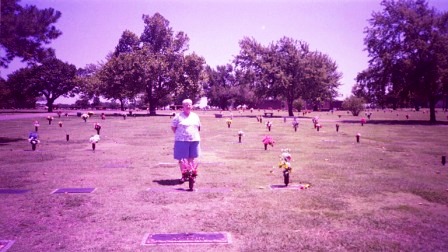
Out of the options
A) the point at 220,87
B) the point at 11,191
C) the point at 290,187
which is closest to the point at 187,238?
the point at 290,187

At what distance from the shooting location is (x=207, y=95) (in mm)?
134750

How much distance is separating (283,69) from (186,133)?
57.4m

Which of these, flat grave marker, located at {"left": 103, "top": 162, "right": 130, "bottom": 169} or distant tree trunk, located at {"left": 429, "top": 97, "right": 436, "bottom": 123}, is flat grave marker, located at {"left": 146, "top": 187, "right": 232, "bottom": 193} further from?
distant tree trunk, located at {"left": 429, "top": 97, "right": 436, "bottom": 123}

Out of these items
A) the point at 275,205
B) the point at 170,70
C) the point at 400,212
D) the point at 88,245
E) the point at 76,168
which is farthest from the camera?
the point at 170,70

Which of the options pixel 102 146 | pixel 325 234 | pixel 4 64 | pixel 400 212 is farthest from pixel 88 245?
pixel 4 64

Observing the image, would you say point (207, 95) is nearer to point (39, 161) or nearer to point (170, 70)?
point (170, 70)

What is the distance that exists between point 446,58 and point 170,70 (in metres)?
43.1

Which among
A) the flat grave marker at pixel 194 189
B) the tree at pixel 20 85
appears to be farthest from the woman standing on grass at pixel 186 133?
the tree at pixel 20 85

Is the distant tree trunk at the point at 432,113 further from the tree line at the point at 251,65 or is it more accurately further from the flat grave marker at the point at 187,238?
the flat grave marker at the point at 187,238

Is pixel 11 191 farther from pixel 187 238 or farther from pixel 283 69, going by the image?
pixel 283 69

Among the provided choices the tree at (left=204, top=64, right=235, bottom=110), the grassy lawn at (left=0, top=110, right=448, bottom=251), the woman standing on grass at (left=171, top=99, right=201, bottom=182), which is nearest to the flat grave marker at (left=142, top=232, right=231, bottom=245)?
the grassy lawn at (left=0, top=110, right=448, bottom=251)

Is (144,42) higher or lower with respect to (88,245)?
higher

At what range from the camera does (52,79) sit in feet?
316

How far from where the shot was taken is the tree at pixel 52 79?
95.4 metres
